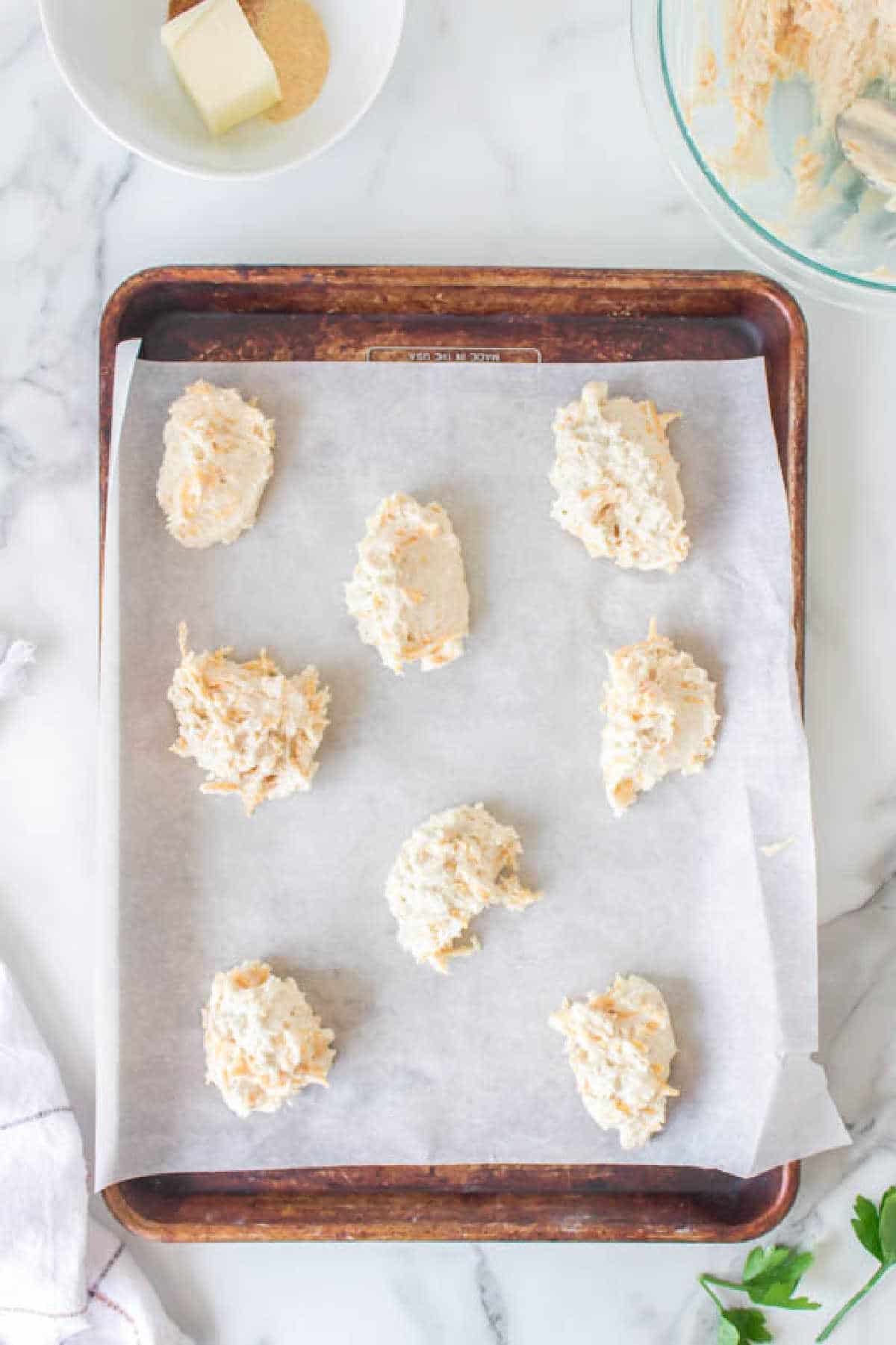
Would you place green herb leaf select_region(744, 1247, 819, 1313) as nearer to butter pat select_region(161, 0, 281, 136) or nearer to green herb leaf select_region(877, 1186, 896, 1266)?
green herb leaf select_region(877, 1186, 896, 1266)

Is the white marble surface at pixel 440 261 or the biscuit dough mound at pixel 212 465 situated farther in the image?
the white marble surface at pixel 440 261

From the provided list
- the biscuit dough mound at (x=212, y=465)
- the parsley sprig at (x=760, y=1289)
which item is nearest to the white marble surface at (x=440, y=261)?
the parsley sprig at (x=760, y=1289)

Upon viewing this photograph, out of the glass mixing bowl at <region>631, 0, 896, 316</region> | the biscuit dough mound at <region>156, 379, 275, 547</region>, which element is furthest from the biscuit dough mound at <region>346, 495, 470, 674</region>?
the glass mixing bowl at <region>631, 0, 896, 316</region>

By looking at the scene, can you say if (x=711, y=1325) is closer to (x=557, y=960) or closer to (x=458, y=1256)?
(x=458, y=1256)

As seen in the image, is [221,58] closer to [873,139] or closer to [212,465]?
[212,465]

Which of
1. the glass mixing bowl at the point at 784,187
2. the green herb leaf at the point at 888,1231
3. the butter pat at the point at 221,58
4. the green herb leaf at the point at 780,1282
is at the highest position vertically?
the butter pat at the point at 221,58

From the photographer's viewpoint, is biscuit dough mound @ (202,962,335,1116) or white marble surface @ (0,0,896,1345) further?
white marble surface @ (0,0,896,1345)

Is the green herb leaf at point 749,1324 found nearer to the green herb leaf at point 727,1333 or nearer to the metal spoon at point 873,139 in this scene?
the green herb leaf at point 727,1333

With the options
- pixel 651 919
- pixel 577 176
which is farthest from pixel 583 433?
pixel 651 919
